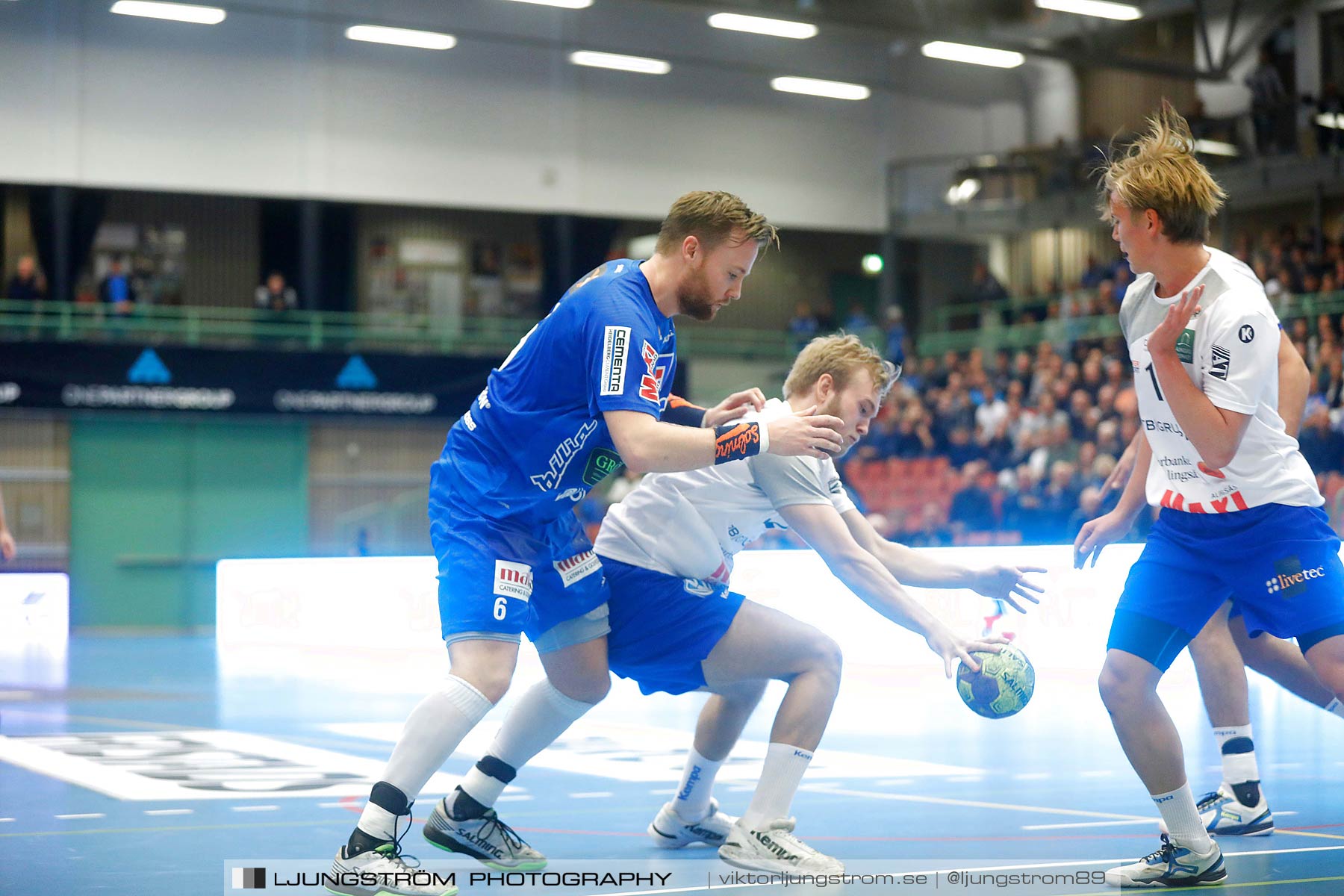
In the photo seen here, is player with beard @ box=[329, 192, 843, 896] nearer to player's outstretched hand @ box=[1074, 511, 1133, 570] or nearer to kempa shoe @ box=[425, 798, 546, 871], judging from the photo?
kempa shoe @ box=[425, 798, 546, 871]

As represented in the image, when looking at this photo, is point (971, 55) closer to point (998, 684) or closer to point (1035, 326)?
point (1035, 326)

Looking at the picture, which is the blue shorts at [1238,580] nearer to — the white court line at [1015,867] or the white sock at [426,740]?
the white court line at [1015,867]

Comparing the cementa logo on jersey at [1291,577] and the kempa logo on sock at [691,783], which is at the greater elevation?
the cementa logo on jersey at [1291,577]

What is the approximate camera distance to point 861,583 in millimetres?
5086

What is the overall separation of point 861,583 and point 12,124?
26.0 meters

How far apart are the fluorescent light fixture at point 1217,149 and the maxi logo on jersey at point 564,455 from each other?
2494 cm

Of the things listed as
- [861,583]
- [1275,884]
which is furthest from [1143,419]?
[1275,884]

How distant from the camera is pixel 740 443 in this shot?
448cm

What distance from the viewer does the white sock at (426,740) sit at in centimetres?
434

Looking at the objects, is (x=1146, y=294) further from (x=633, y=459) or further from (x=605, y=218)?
(x=605, y=218)

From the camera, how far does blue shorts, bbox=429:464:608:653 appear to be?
4.58 metres

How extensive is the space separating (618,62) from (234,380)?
10.3 metres

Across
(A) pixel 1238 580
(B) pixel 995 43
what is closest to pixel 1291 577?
(A) pixel 1238 580

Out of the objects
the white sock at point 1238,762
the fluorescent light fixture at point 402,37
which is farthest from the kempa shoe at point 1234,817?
the fluorescent light fixture at point 402,37
